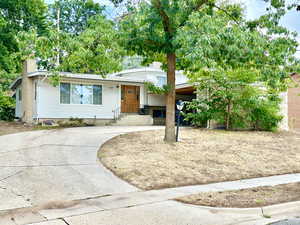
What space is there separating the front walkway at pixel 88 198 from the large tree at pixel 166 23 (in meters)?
4.27

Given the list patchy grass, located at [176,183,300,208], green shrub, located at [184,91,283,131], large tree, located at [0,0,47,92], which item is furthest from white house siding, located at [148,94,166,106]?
patchy grass, located at [176,183,300,208]

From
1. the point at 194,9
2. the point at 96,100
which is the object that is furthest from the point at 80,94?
the point at 194,9

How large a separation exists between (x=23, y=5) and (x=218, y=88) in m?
14.4

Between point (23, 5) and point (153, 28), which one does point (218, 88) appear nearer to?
point (153, 28)

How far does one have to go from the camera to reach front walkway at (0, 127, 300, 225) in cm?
451

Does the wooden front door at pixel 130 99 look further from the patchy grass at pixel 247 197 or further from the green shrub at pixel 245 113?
the patchy grass at pixel 247 197

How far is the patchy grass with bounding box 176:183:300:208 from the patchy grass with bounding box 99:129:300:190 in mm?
1049

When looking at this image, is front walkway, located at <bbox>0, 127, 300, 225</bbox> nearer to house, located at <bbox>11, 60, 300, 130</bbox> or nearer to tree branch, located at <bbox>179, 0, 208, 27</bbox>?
tree branch, located at <bbox>179, 0, 208, 27</bbox>

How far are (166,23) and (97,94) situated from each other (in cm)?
978

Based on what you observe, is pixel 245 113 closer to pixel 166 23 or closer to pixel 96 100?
pixel 166 23

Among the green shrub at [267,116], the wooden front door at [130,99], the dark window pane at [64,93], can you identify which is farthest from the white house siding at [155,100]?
the green shrub at [267,116]

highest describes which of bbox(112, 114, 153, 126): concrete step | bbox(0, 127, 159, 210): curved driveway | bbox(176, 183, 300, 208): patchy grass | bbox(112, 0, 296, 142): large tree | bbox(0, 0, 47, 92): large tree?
bbox(0, 0, 47, 92): large tree

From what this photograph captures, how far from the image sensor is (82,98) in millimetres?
18312

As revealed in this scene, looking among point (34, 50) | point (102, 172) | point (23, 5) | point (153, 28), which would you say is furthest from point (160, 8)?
point (23, 5)
